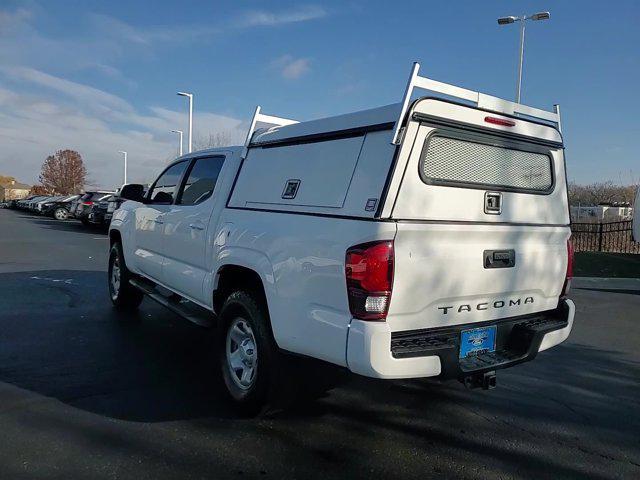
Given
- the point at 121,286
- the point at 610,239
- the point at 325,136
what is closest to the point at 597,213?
the point at 610,239

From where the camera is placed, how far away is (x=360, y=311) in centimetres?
297

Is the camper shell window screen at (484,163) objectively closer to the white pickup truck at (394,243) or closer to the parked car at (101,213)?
the white pickup truck at (394,243)

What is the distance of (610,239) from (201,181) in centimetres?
1806

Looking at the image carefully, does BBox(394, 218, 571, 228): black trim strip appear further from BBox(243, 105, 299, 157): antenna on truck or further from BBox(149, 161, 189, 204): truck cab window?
BBox(149, 161, 189, 204): truck cab window

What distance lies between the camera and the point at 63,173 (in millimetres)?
84875

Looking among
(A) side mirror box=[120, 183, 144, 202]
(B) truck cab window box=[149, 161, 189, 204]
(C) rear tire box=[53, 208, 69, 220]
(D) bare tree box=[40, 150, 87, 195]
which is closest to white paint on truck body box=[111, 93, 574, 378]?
(B) truck cab window box=[149, 161, 189, 204]

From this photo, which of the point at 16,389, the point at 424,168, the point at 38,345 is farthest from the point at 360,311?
the point at 38,345

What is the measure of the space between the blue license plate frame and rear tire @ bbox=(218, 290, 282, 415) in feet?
4.14

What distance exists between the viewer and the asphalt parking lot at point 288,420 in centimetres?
317

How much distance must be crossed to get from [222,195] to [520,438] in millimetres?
3042

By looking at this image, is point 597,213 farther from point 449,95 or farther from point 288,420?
point 288,420

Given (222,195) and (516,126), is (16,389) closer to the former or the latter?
(222,195)

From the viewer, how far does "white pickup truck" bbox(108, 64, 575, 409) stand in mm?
3033

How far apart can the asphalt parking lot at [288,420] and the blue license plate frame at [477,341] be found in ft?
2.10
